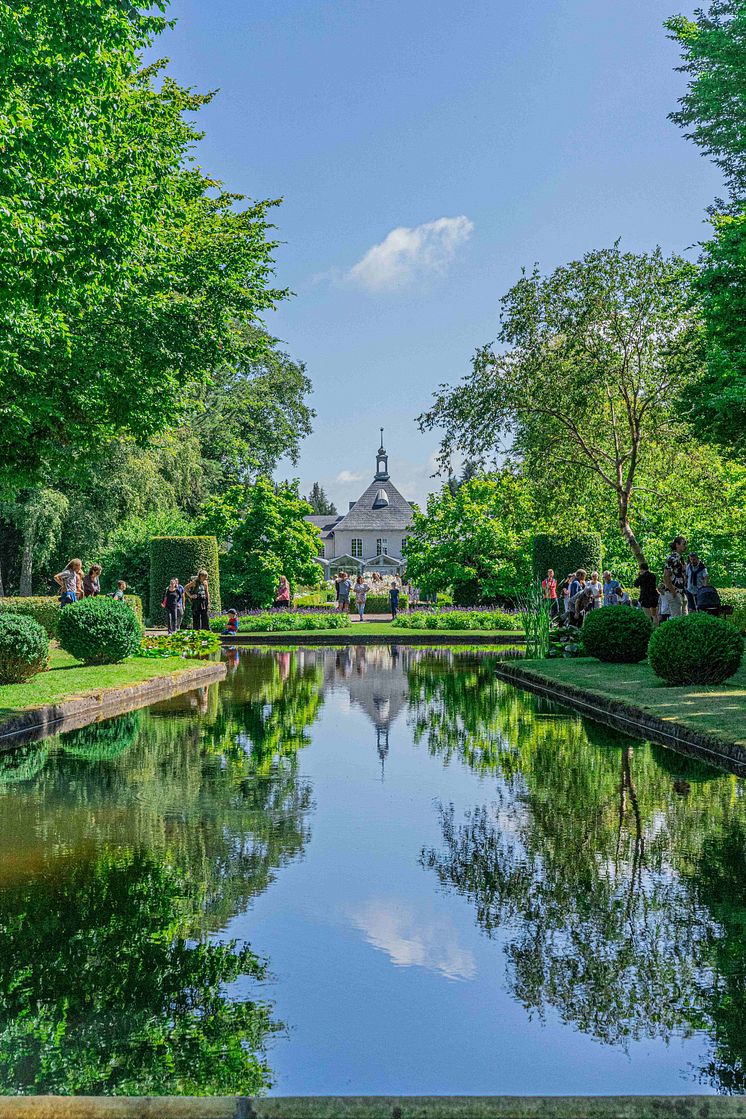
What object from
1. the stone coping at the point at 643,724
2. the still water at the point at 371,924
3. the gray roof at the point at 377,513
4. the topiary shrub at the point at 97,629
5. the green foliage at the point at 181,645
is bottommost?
the still water at the point at 371,924

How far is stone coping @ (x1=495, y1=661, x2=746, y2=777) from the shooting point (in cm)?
973

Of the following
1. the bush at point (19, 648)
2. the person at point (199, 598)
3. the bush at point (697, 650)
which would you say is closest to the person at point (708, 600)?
the bush at point (697, 650)

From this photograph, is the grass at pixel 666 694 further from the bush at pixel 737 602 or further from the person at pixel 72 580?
the bush at pixel 737 602

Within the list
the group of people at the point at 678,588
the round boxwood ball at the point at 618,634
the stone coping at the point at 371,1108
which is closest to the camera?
the stone coping at the point at 371,1108

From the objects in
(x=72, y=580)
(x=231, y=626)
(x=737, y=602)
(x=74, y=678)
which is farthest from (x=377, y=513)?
(x=74, y=678)

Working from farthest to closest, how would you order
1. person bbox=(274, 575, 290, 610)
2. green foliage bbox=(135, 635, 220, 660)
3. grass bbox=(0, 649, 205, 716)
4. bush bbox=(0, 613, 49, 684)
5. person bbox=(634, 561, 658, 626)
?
person bbox=(274, 575, 290, 610), green foliage bbox=(135, 635, 220, 660), person bbox=(634, 561, 658, 626), bush bbox=(0, 613, 49, 684), grass bbox=(0, 649, 205, 716)

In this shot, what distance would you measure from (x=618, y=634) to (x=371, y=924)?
14.3 meters

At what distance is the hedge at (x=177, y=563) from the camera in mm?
38125

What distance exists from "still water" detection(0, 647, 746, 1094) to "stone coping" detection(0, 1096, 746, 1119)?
0.39m

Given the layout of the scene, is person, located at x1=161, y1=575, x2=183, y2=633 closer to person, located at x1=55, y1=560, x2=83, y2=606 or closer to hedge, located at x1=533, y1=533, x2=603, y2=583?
person, located at x1=55, y1=560, x2=83, y2=606

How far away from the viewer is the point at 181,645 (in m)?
23.5

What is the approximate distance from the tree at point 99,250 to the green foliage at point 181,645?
4.40 meters

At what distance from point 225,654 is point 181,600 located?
2998 millimetres

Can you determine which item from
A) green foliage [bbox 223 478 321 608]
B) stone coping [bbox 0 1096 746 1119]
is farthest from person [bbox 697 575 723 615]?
green foliage [bbox 223 478 321 608]
